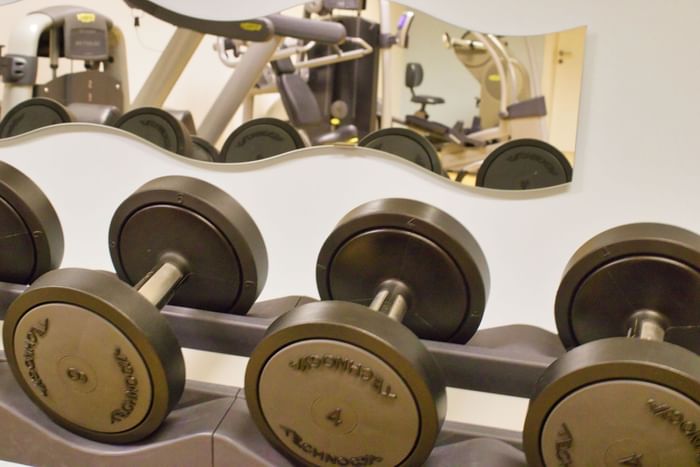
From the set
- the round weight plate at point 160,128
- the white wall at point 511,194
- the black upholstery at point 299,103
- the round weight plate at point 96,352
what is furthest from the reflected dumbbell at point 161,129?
the black upholstery at point 299,103

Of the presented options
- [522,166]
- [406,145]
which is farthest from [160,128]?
[522,166]

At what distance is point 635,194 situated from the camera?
2.66 feet

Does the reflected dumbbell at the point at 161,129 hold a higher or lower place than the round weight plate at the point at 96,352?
higher

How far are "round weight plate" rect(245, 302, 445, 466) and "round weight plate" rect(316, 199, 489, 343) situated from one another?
176 millimetres

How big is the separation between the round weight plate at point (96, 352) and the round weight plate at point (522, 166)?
0.81 metres

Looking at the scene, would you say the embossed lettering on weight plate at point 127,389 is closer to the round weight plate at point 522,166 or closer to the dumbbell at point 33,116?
the round weight plate at point 522,166

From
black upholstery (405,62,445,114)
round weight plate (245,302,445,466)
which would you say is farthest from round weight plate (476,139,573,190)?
black upholstery (405,62,445,114)

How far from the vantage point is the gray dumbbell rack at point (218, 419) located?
68 centimetres

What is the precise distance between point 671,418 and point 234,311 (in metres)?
0.54

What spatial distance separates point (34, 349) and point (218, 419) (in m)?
0.21

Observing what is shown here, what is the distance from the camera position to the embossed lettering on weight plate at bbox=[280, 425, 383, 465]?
0.61 m

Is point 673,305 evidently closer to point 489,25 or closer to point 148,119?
point 489,25

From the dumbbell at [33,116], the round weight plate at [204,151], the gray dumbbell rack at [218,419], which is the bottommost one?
the gray dumbbell rack at [218,419]

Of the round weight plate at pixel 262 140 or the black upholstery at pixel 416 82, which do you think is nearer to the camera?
the round weight plate at pixel 262 140
